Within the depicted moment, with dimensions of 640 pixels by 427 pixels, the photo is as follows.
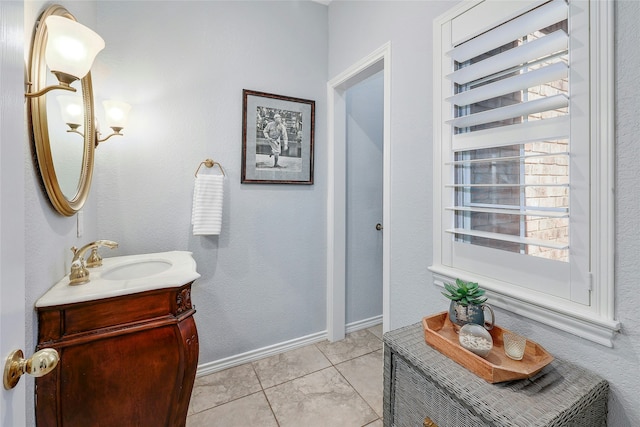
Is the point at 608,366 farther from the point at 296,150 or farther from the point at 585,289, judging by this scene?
the point at 296,150

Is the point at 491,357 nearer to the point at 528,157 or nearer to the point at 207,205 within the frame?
the point at 528,157

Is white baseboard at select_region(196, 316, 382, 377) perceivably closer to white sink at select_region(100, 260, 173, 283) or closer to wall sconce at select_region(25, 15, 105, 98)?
white sink at select_region(100, 260, 173, 283)

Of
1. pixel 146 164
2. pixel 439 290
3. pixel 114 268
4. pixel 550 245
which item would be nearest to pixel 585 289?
pixel 550 245

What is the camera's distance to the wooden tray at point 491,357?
86 centimetres

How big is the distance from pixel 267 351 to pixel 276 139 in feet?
5.43

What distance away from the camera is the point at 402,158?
1628 millimetres

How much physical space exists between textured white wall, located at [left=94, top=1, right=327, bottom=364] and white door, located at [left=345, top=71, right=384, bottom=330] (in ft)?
0.89

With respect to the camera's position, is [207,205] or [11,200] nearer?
[11,200]

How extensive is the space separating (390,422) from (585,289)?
84cm

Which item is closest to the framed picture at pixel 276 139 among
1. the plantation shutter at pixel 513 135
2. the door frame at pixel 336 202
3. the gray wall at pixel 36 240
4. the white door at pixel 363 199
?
the door frame at pixel 336 202

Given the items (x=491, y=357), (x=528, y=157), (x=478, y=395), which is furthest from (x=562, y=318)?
(x=528, y=157)

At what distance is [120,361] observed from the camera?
1.16m

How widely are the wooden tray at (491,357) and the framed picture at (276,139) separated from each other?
4.96 feet

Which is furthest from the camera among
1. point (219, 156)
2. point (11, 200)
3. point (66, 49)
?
point (219, 156)
